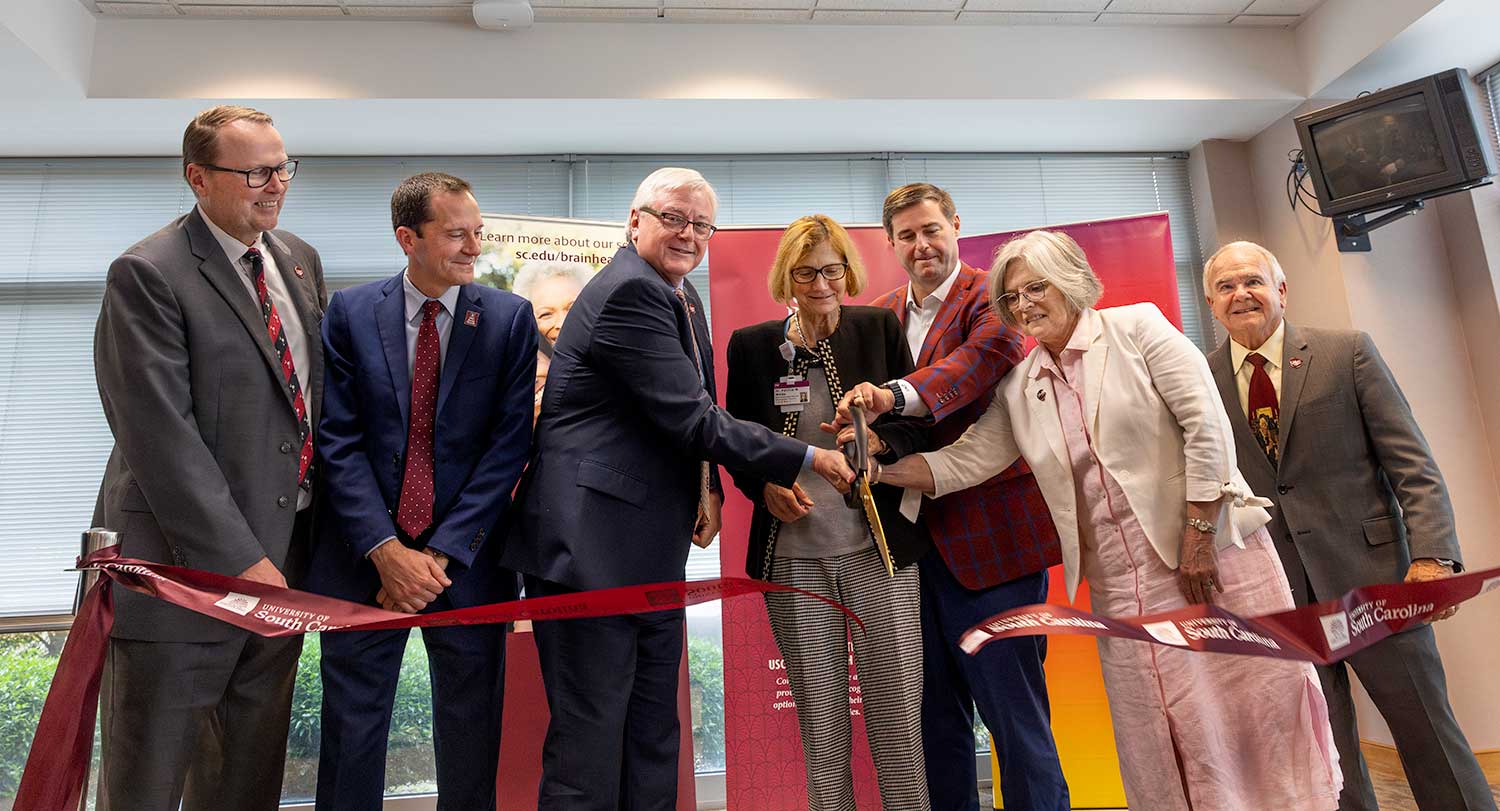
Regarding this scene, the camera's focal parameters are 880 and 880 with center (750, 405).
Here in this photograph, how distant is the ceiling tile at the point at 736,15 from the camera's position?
438cm

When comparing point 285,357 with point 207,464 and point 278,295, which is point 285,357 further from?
point 207,464

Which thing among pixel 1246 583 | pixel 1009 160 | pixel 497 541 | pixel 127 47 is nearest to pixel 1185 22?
pixel 1009 160

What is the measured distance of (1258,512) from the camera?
1891 millimetres

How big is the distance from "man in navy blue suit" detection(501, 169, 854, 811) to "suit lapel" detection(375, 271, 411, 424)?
1.14 feet

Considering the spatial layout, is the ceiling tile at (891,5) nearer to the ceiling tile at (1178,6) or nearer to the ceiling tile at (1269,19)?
the ceiling tile at (1178,6)

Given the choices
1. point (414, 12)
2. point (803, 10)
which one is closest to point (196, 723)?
point (414, 12)

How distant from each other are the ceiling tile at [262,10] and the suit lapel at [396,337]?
2828 mm

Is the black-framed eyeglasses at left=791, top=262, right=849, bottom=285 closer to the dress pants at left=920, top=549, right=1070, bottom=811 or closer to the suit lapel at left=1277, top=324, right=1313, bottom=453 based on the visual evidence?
the dress pants at left=920, top=549, right=1070, bottom=811

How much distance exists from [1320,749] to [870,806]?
166cm

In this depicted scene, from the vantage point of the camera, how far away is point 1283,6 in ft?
14.9

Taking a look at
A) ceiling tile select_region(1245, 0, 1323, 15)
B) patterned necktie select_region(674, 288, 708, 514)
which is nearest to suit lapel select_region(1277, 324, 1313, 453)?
patterned necktie select_region(674, 288, 708, 514)

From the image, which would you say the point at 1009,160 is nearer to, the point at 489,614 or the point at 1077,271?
the point at 1077,271

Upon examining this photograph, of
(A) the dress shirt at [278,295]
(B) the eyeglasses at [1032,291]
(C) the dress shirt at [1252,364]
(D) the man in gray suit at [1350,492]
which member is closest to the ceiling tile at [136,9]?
(A) the dress shirt at [278,295]

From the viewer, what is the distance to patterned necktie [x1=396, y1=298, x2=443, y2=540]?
A: 6.63 feet
